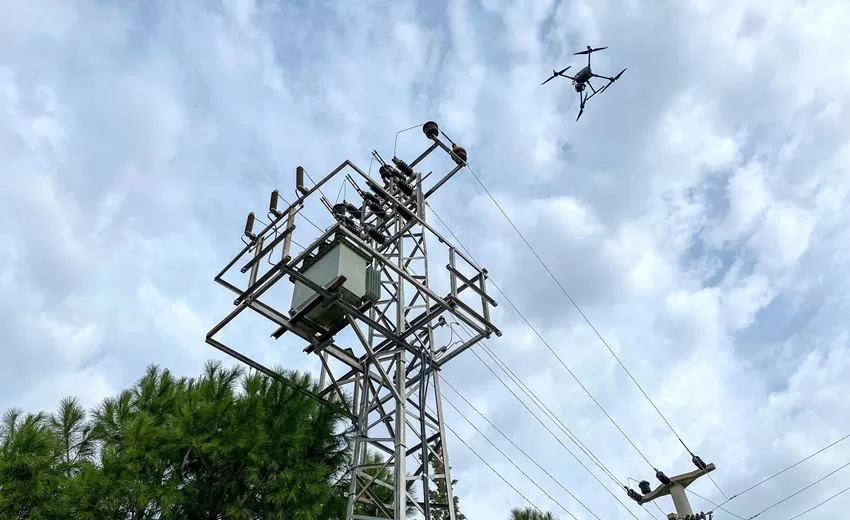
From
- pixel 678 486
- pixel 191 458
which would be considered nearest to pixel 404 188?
pixel 191 458

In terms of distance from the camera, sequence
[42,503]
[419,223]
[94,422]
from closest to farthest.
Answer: [42,503]
[94,422]
[419,223]

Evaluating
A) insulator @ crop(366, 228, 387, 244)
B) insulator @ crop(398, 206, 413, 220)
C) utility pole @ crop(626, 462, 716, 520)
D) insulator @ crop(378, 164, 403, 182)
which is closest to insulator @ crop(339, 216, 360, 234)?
insulator @ crop(366, 228, 387, 244)

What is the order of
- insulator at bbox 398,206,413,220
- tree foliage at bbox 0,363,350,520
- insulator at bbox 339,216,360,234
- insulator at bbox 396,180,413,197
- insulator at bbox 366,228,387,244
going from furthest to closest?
insulator at bbox 396,180,413,197 → insulator at bbox 398,206,413,220 → insulator at bbox 366,228,387,244 → insulator at bbox 339,216,360,234 → tree foliage at bbox 0,363,350,520

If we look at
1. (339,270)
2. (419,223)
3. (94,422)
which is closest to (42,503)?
(94,422)

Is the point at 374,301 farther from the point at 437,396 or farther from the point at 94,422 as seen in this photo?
the point at 94,422

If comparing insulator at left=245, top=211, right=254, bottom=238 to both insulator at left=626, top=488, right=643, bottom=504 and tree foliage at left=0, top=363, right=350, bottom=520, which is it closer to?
tree foliage at left=0, top=363, right=350, bottom=520

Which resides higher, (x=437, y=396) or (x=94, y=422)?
(x=94, y=422)
